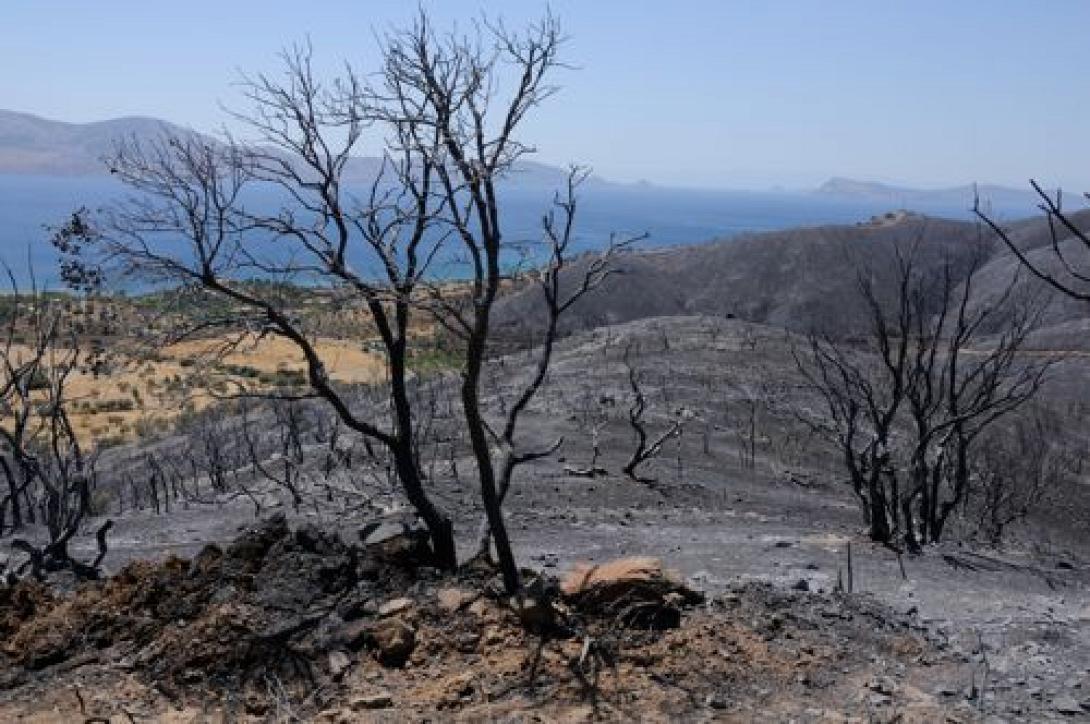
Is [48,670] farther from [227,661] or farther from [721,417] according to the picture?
[721,417]

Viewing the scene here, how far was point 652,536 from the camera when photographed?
47.1ft

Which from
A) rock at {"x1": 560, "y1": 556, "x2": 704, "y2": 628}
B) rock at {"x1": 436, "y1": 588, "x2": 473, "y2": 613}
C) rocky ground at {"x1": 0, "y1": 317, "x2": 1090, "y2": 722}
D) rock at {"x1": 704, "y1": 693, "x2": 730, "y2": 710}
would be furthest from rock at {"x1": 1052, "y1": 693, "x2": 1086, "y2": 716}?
rock at {"x1": 436, "y1": 588, "x2": 473, "y2": 613}

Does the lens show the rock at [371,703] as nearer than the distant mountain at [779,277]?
Yes

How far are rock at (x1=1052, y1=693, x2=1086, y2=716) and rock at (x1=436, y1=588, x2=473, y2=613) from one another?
434cm

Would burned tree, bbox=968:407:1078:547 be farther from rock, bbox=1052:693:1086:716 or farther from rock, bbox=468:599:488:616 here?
rock, bbox=468:599:488:616

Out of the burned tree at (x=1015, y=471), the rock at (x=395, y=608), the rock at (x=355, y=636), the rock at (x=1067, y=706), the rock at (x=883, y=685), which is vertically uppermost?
the rock at (x=395, y=608)

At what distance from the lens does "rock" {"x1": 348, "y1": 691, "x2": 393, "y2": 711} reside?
723 cm

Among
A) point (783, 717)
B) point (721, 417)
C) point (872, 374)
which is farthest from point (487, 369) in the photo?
point (783, 717)

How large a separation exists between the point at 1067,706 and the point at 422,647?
4.61 metres

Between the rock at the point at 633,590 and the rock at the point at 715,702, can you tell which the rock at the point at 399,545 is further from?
the rock at the point at 715,702

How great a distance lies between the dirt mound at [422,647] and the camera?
728 cm

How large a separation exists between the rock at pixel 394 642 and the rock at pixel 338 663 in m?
0.23

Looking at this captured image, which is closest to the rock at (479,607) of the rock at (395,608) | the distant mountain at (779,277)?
the rock at (395,608)

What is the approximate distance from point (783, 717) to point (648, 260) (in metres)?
68.6
